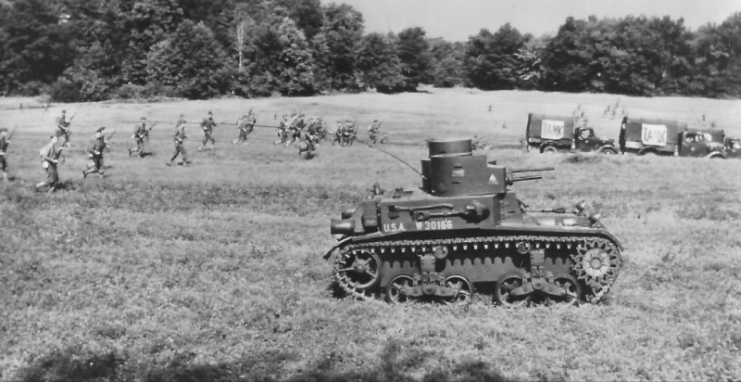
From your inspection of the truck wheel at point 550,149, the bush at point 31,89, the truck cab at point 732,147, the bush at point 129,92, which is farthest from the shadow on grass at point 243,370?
the bush at point 129,92

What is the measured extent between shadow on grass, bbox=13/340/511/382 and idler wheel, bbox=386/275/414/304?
2333mm

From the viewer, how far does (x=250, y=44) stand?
247ft

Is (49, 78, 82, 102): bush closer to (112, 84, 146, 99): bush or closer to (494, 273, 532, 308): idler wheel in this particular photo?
(112, 84, 146, 99): bush

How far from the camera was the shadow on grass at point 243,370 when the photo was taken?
9.48 meters

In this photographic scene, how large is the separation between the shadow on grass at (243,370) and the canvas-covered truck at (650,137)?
3210cm

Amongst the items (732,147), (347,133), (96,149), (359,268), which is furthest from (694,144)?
(96,149)

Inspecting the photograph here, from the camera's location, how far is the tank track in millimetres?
11969

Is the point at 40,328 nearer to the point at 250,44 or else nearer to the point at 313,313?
the point at 313,313

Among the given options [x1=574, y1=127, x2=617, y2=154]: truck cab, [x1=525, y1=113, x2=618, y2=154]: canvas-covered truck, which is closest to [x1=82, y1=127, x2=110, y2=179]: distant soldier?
[x1=525, y1=113, x2=618, y2=154]: canvas-covered truck

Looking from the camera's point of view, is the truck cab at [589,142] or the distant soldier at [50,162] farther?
the truck cab at [589,142]

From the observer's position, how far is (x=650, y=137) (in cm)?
3794

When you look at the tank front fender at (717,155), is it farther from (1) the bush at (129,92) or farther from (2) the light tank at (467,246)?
(1) the bush at (129,92)

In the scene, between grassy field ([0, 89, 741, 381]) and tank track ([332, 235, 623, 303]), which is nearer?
grassy field ([0, 89, 741, 381])

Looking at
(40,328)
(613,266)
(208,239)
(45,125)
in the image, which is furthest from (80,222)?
(45,125)
